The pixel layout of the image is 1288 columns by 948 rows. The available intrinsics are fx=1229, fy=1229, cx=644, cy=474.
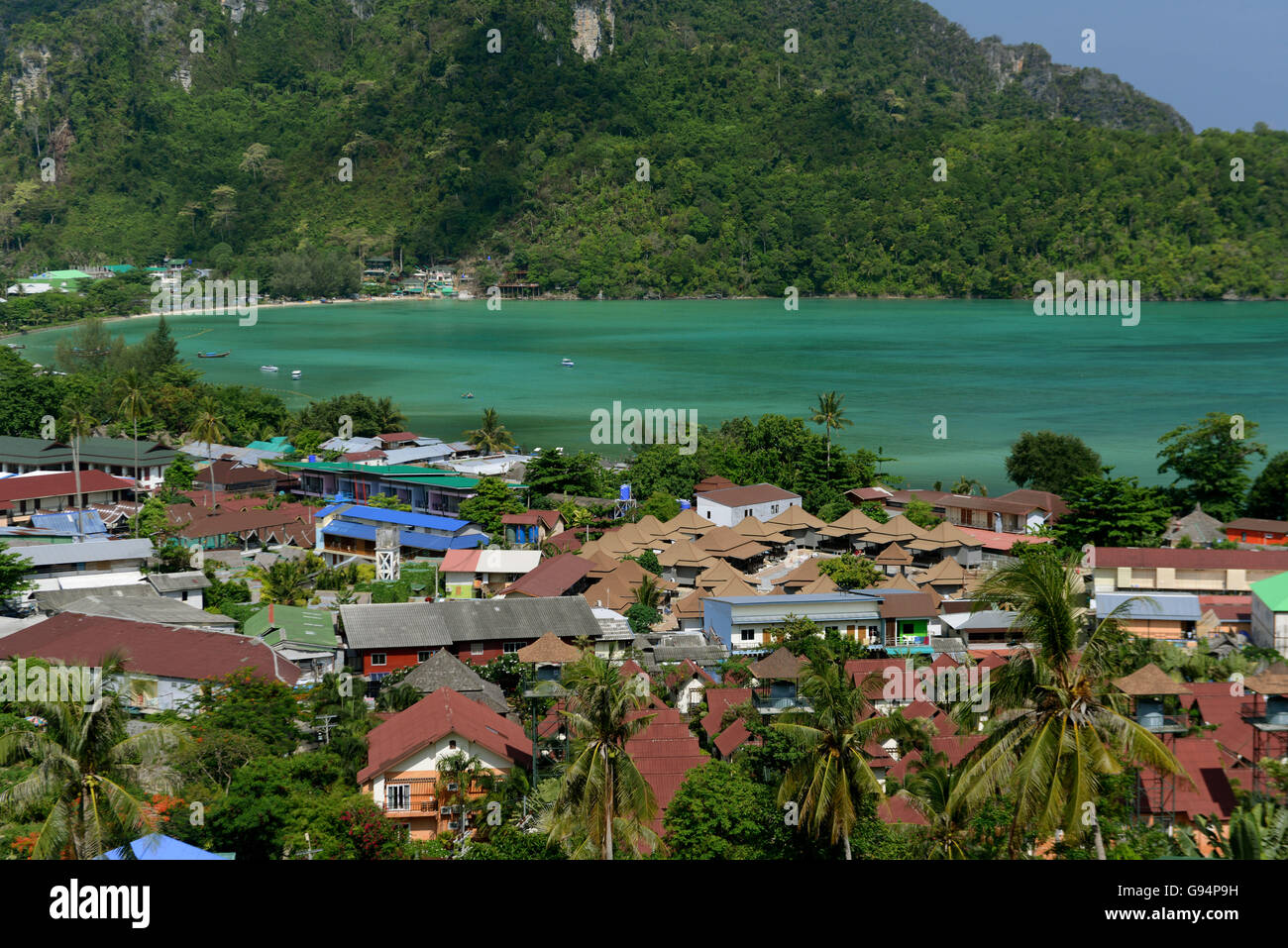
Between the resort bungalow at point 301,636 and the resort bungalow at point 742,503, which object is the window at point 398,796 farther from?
the resort bungalow at point 742,503

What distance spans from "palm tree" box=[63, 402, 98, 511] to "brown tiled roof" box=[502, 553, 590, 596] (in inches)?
316

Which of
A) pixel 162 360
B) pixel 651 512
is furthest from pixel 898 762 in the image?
pixel 162 360

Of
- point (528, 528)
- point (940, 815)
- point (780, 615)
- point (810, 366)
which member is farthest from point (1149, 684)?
point (810, 366)

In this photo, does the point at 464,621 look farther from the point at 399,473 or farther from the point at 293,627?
the point at 399,473

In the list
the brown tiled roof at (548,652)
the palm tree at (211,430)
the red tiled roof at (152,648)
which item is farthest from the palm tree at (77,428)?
the brown tiled roof at (548,652)

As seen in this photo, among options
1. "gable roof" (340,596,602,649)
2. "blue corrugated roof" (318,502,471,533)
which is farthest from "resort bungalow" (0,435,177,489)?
"gable roof" (340,596,602,649)

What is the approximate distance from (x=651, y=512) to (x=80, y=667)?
11.0m

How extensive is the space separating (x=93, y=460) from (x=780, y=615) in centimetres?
1439

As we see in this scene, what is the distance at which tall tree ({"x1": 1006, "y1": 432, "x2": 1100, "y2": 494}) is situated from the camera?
70.7 ft

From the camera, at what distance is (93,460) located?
2219 cm

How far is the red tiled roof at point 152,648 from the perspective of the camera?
36.9 feet

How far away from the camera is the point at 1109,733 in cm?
438
